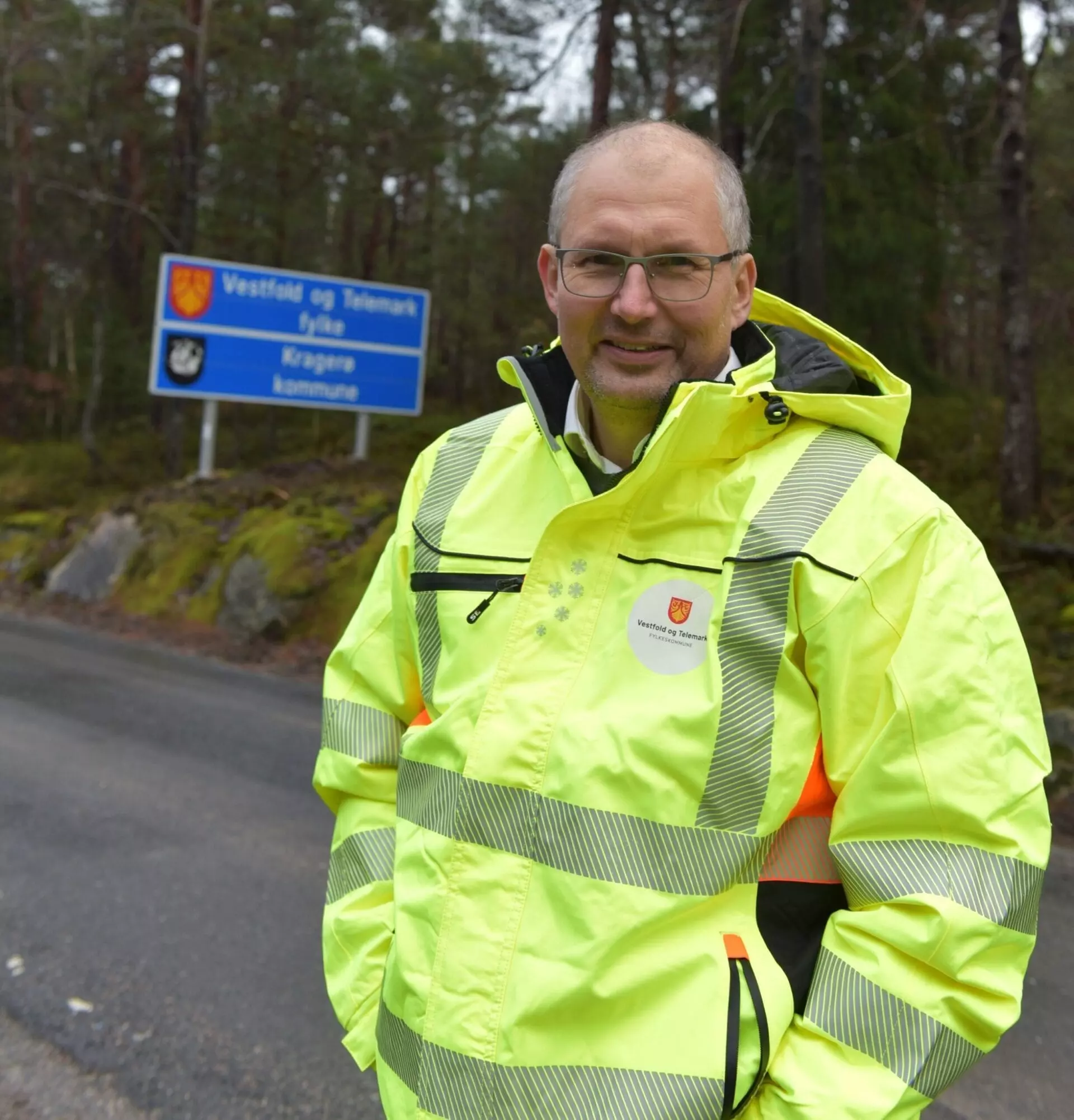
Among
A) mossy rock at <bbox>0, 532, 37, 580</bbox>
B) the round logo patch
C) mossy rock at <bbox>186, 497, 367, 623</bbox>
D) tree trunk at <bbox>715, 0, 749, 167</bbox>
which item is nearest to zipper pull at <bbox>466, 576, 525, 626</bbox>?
the round logo patch

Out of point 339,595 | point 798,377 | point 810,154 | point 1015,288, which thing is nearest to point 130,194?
point 339,595

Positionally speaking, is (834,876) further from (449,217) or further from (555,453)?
(449,217)

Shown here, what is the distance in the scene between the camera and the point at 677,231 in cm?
181

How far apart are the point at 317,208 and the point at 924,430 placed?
1664 centimetres

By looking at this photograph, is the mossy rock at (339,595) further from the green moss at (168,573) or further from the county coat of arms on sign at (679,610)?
the county coat of arms on sign at (679,610)

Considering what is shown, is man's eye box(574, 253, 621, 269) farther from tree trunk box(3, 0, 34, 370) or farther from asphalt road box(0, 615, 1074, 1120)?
tree trunk box(3, 0, 34, 370)

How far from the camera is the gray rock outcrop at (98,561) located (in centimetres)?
1518

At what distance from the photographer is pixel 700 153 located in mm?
1855

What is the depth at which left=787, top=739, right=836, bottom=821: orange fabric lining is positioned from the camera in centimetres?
163

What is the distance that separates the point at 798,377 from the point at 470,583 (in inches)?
24.5

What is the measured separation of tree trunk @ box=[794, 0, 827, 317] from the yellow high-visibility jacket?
9.89 metres

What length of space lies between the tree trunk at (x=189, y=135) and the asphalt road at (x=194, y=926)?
40.8 feet

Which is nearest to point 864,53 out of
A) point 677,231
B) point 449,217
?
point 677,231

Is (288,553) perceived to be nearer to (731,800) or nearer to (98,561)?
(98,561)
